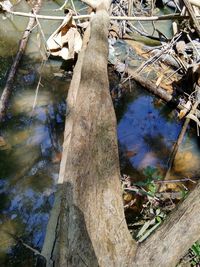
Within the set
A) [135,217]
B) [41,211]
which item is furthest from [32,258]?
[135,217]

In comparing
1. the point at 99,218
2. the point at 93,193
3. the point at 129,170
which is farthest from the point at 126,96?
the point at 99,218

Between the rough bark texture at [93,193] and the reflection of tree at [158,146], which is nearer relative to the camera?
the rough bark texture at [93,193]

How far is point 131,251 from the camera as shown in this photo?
192 cm

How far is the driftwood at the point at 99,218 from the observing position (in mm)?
1869

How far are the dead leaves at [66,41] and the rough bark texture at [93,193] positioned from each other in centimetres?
161

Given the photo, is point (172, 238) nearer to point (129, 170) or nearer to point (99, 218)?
point (99, 218)

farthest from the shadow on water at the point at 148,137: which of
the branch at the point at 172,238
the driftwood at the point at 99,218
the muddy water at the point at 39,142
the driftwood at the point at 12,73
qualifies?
the branch at the point at 172,238

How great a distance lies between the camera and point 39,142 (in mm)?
3566

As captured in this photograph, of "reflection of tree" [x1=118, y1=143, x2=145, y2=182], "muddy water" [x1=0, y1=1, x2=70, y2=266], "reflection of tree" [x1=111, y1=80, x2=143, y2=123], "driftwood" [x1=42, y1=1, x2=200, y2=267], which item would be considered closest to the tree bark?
"driftwood" [x1=42, y1=1, x2=200, y2=267]

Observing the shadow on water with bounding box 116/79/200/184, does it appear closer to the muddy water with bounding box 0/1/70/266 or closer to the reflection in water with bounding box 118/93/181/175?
the reflection in water with bounding box 118/93/181/175

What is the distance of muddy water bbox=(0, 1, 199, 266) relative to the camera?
2.82 metres

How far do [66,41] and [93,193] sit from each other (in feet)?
9.32

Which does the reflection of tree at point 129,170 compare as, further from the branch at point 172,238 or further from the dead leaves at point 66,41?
the dead leaves at point 66,41

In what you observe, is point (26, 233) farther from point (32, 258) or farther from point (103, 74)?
point (103, 74)
